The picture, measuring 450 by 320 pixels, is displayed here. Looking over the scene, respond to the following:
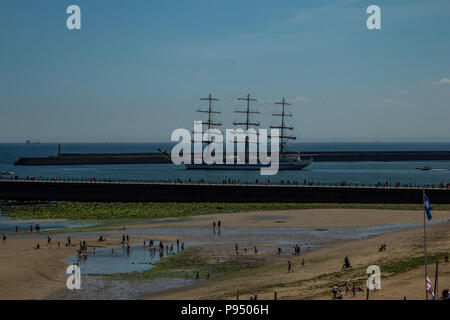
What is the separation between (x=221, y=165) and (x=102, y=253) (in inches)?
5059

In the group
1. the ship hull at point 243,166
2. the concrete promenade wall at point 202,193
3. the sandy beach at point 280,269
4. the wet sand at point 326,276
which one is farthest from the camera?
the ship hull at point 243,166

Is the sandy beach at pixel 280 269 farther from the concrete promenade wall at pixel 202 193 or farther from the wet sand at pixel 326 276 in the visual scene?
the concrete promenade wall at pixel 202 193

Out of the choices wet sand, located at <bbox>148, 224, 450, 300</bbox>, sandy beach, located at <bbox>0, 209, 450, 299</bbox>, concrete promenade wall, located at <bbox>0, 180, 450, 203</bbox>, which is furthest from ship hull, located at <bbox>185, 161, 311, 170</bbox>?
wet sand, located at <bbox>148, 224, 450, 300</bbox>

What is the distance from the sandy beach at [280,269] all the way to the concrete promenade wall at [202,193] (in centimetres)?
1883

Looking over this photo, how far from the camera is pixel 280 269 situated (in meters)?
35.9

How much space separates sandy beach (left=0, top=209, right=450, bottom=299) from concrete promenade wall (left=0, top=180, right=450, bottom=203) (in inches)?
741

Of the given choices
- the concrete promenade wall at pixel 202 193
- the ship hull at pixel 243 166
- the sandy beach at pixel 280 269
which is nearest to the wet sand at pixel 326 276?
the sandy beach at pixel 280 269

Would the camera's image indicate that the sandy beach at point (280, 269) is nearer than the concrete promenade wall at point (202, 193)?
Yes

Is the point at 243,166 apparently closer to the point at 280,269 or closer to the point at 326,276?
the point at 280,269

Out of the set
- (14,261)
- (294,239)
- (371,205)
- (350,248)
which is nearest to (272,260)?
(350,248)

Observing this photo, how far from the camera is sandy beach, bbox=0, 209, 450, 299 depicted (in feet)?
95.1

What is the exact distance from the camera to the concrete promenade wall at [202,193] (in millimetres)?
74000

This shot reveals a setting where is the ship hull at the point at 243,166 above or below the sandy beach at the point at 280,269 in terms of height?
above

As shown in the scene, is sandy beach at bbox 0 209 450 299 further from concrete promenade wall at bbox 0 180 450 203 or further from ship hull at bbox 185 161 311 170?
ship hull at bbox 185 161 311 170
